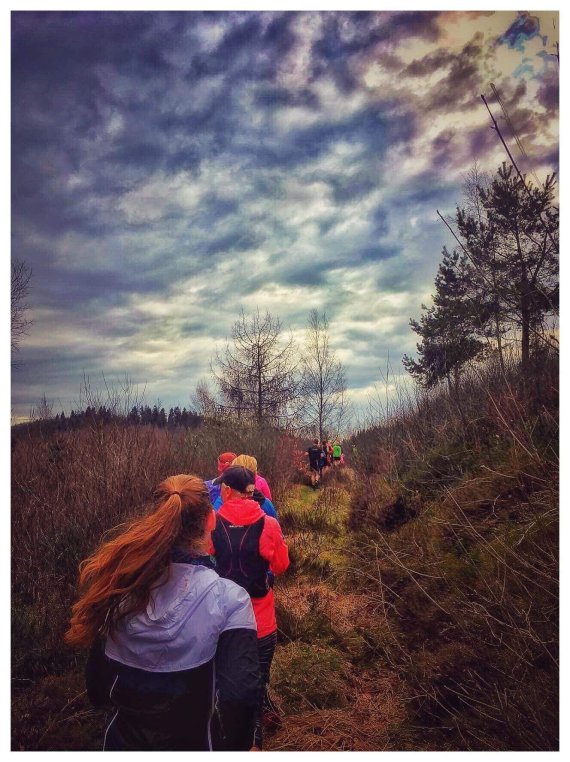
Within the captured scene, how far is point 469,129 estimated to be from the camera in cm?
325

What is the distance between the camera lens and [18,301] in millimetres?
2959

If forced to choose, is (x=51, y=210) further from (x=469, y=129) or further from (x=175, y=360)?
(x=469, y=129)

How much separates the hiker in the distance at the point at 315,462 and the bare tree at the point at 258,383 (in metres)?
1.14

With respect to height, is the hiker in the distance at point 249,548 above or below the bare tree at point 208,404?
below

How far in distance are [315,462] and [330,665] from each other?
9.04 m

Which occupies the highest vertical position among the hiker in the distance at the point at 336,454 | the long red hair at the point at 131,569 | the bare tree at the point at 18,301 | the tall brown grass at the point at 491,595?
the bare tree at the point at 18,301

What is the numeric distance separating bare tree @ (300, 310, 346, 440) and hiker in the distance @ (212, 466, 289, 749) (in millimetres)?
2073

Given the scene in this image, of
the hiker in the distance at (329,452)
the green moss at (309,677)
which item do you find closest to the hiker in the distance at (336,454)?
the hiker in the distance at (329,452)

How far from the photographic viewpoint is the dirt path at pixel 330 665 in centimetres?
284

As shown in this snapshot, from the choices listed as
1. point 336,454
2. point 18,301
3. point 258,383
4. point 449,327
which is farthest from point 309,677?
point 336,454

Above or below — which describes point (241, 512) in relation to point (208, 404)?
below

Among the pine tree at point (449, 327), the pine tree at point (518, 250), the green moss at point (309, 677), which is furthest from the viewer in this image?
the pine tree at point (449, 327)

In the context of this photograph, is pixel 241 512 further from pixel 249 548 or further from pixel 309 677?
pixel 309 677

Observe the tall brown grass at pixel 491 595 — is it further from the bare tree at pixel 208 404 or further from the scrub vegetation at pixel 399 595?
the bare tree at pixel 208 404
